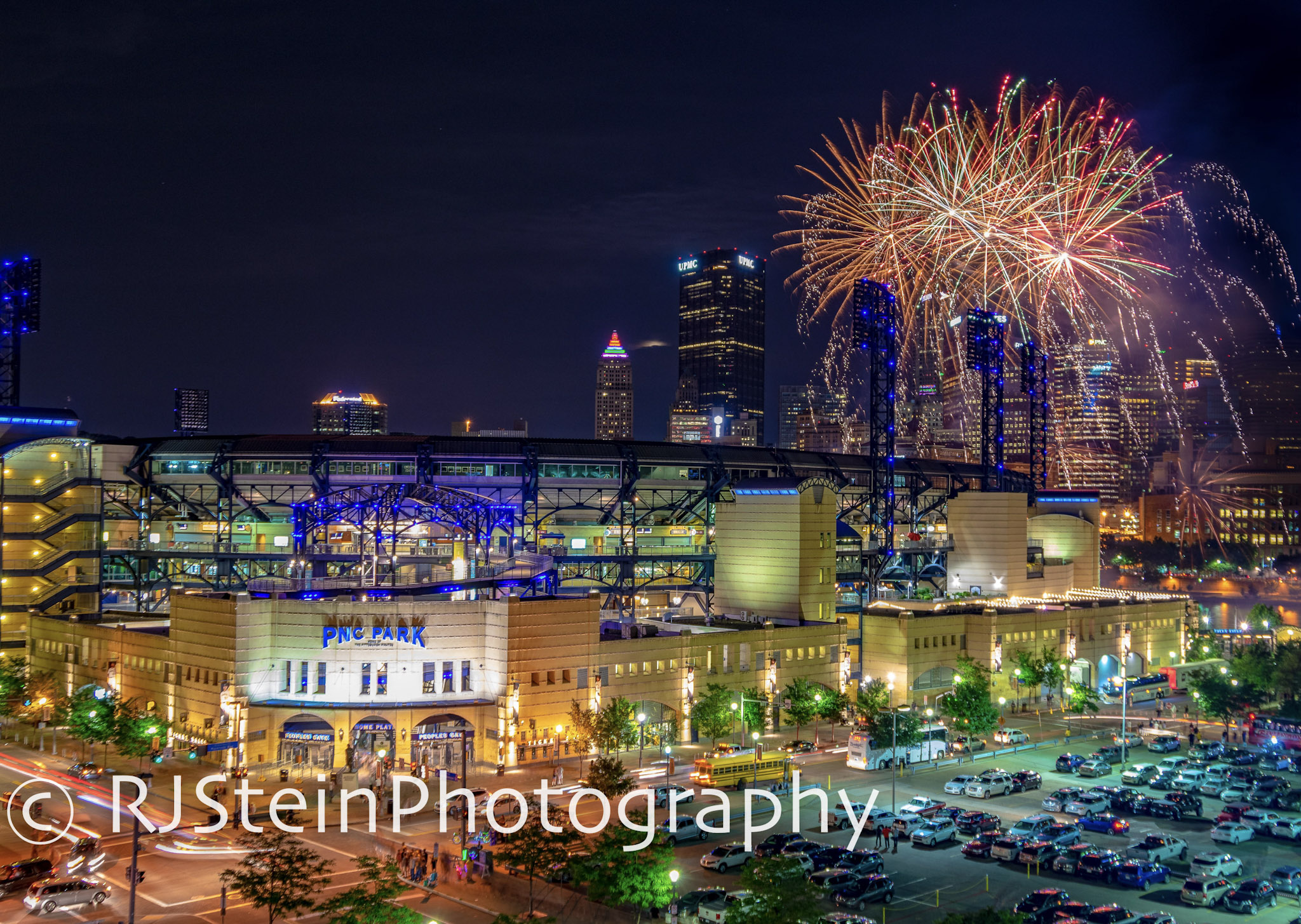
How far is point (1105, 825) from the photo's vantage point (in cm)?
5478

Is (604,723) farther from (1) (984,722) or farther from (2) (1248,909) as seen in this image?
(2) (1248,909)

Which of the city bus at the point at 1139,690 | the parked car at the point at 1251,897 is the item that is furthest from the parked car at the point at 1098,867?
the city bus at the point at 1139,690

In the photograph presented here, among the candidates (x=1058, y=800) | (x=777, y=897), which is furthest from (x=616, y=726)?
(x=777, y=897)

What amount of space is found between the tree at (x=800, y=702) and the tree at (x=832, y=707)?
838 mm

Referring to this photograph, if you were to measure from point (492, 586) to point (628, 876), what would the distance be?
36395mm

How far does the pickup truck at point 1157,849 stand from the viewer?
50.2 m

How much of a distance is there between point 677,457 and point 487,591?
146ft

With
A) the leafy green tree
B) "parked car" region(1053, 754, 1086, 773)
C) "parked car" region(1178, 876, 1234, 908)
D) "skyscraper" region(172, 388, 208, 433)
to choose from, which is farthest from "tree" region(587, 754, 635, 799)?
"skyscraper" region(172, 388, 208, 433)

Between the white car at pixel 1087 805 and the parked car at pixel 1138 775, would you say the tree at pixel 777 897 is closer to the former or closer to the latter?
the white car at pixel 1087 805

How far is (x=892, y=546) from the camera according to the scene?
379 ft

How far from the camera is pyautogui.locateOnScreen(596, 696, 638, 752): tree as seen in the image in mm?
65375

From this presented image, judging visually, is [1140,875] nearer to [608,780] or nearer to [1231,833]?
[1231,833]

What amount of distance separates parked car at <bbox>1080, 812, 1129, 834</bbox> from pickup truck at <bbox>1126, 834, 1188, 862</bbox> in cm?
248

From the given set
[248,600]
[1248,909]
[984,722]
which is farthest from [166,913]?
[984,722]
